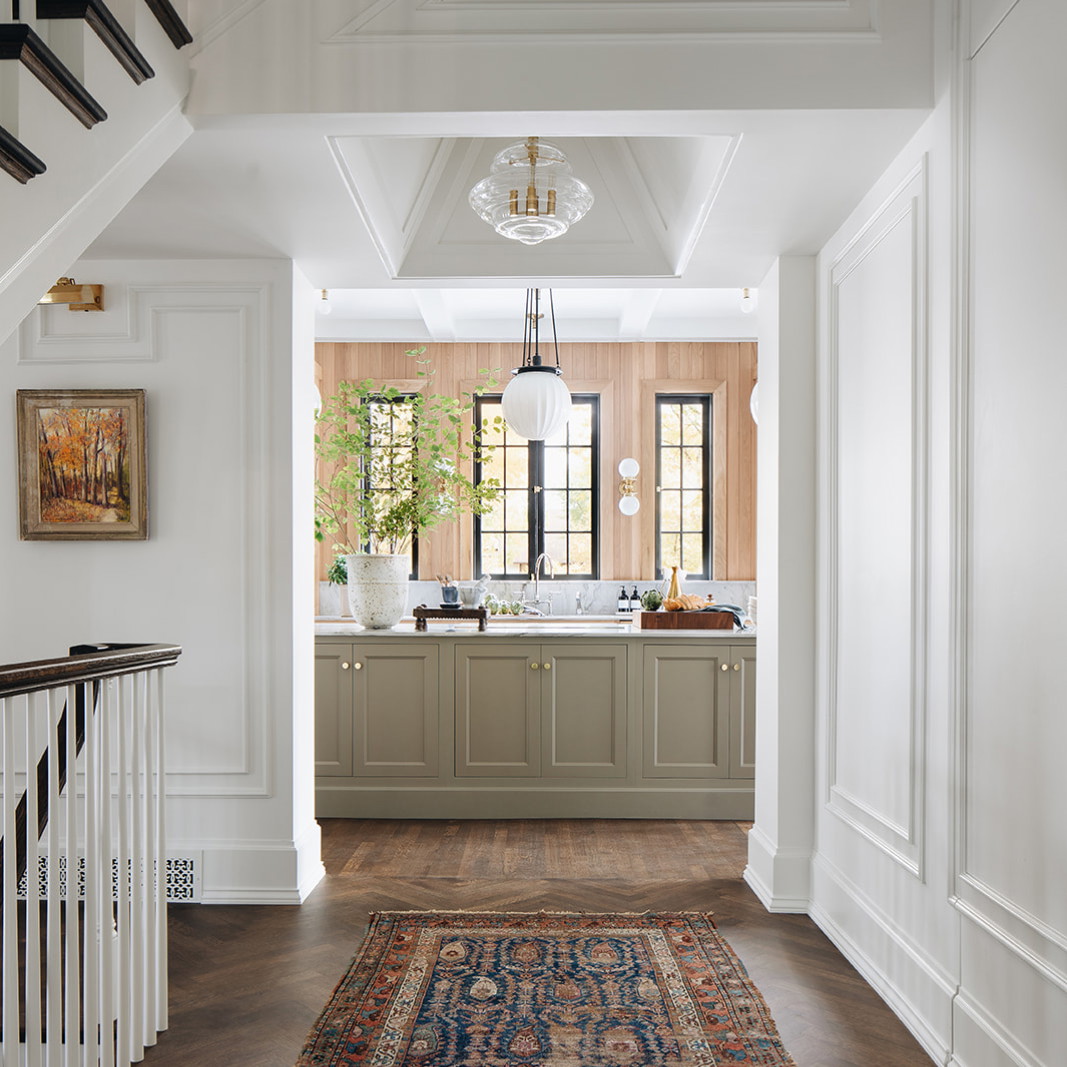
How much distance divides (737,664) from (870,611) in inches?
76.3

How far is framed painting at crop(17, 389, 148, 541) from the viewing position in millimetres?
3863

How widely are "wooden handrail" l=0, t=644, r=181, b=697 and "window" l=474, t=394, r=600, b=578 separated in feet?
16.6

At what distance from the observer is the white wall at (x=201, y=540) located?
391 centimetres

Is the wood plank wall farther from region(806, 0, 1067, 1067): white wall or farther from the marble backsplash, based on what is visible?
region(806, 0, 1067, 1067): white wall

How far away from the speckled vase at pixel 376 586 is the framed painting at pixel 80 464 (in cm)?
154

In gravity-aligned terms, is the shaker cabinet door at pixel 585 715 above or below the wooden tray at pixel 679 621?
below

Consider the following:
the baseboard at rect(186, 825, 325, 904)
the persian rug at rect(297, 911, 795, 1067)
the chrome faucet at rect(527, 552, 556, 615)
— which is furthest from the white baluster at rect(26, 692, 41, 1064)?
the chrome faucet at rect(527, 552, 556, 615)

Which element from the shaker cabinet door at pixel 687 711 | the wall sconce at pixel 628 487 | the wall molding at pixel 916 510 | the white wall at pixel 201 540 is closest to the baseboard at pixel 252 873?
the white wall at pixel 201 540

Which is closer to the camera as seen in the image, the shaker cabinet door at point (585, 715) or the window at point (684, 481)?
the shaker cabinet door at point (585, 715)

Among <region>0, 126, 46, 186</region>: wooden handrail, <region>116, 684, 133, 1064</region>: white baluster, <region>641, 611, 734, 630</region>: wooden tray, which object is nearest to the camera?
<region>0, 126, 46, 186</region>: wooden handrail

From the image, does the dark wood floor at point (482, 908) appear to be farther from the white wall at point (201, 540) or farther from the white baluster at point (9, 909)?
the white baluster at point (9, 909)

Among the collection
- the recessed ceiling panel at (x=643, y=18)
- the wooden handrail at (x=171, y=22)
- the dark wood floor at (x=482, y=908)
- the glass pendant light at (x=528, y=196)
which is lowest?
the dark wood floor at (x=482, y=908)

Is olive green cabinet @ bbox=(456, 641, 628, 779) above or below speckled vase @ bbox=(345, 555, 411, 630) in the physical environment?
below

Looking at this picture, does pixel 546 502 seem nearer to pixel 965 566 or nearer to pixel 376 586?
pixel 376 586
